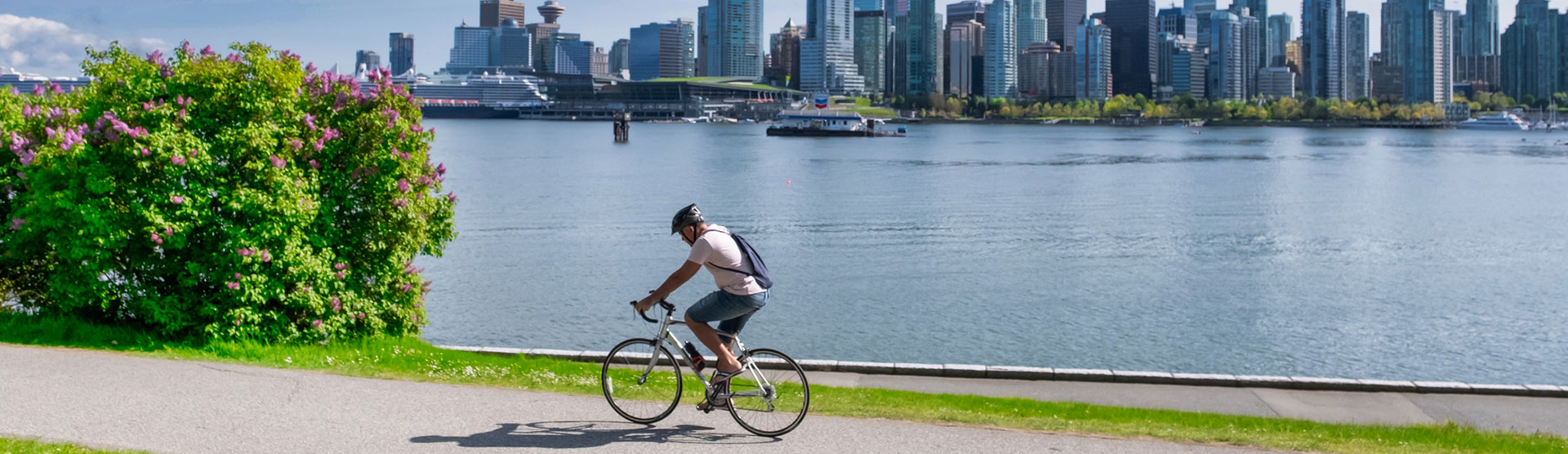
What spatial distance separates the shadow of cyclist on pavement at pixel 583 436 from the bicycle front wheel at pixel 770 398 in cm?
12

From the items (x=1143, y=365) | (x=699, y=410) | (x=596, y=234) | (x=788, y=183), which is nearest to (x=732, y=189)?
(x=788, y=183)

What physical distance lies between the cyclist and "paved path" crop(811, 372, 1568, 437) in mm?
4233

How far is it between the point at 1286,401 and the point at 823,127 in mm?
165979

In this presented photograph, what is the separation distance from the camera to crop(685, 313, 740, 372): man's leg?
9711mm

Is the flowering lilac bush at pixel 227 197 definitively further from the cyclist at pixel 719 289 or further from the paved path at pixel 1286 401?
the cyclist at pixel 719 289

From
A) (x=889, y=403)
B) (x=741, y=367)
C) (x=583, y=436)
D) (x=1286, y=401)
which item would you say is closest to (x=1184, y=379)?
(x=1286, y=401)

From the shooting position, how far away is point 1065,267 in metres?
36.3

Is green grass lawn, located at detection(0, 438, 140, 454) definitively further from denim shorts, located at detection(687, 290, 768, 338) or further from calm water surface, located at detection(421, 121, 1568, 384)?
calm water surface, located at detection(421, 121, 1568, 384)

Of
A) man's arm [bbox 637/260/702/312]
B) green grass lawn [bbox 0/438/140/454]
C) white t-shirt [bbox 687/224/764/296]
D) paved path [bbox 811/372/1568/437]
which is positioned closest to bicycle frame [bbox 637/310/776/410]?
man's arm [bbox 637/260/702/312]

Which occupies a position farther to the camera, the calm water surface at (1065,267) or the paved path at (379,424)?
the calm water surface at (1065,267)

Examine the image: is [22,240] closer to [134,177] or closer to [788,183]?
[134,177]

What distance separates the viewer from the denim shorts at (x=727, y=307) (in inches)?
374

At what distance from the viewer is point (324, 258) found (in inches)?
576

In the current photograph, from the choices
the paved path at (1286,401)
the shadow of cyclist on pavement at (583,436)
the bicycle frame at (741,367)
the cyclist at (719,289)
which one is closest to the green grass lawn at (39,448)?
the shadow of cyclist on pavement at (583,436)
